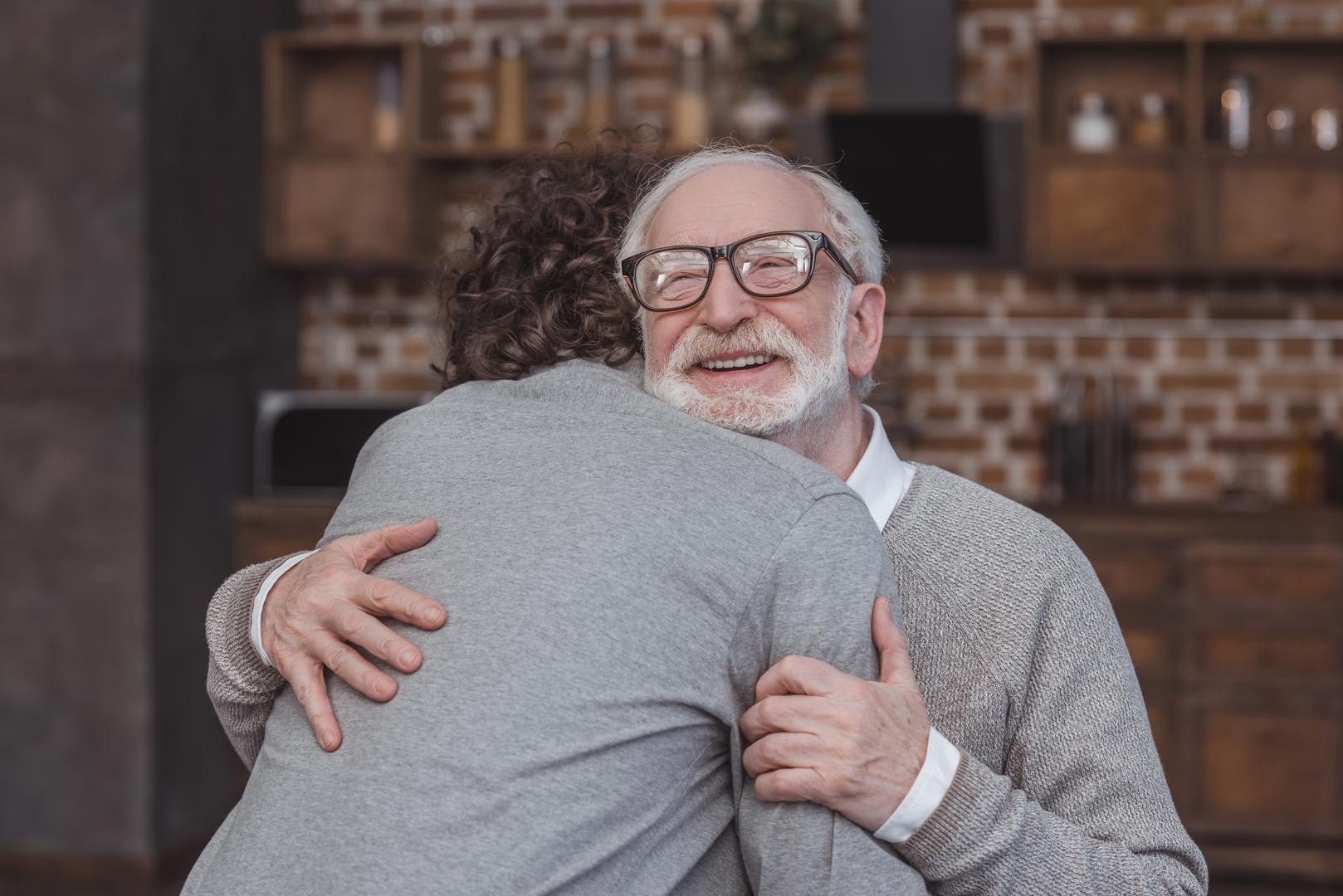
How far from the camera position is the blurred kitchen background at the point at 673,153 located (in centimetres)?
376

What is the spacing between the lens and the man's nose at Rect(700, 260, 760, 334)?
1.38 metres

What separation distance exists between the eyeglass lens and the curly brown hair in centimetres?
8

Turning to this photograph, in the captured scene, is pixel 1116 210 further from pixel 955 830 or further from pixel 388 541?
pixel 388 541

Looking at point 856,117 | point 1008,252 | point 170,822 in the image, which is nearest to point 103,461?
point 170,822

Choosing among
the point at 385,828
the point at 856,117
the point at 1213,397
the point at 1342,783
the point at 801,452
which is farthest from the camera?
the point at 1213,397

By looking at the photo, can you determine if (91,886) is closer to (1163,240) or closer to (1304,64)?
(1163,240)

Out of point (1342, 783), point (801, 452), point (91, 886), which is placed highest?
point (801, 452)

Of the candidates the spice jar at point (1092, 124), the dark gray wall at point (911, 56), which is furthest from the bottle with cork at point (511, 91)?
the spice jar at point (1092, 124)

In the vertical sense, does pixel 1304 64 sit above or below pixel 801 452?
above

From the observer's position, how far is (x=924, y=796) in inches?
46.1

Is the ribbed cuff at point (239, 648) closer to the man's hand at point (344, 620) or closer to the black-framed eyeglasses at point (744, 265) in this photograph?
the man's hand at point (344, 620)

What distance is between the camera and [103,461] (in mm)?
3805

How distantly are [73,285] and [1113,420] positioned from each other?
302 cm

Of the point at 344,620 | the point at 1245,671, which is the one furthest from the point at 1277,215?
the point at 344,620
